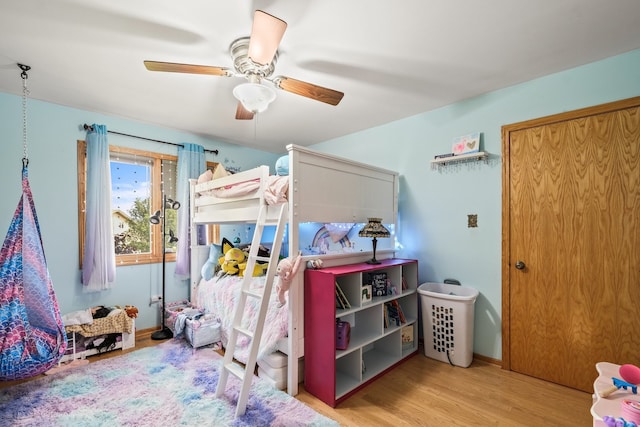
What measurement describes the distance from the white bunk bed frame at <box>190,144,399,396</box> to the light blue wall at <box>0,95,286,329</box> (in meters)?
1.03

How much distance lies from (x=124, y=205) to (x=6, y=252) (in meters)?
1.25

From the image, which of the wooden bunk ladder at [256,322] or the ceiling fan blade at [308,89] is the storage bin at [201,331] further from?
the ceiling fan blade at [308,89]

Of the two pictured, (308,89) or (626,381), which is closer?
(626,381)

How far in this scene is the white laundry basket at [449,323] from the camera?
8.38ft

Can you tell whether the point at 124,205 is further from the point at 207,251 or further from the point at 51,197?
the point at 207,251

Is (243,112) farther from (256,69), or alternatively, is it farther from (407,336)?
(407,336)

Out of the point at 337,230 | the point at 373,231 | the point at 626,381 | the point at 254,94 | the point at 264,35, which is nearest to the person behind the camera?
the point at 626,381

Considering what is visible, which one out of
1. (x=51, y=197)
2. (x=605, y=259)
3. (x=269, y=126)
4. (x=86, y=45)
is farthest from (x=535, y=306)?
(x=51, y=197)

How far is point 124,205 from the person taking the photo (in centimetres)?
Answer: 334

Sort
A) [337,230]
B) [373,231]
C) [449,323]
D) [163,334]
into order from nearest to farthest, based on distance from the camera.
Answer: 1. [373,231]
2. [449,323]
3. [163,334]
4. [337,230]

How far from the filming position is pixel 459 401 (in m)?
2.07

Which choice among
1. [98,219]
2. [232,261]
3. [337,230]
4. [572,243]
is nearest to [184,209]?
[98,219]

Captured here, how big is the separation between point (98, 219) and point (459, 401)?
11.7 ft

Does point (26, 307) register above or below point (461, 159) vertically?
below
